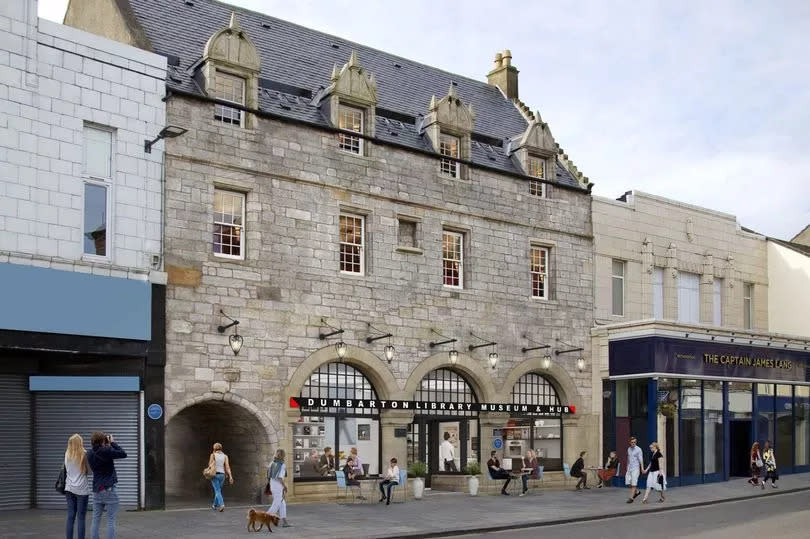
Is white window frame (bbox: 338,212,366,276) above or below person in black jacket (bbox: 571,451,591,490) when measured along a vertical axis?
above

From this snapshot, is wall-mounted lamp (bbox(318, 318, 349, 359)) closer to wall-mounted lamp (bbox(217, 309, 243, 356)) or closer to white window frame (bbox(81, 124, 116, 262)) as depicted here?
wall-mounted lamp (bbox(217, 309, 243, 356))

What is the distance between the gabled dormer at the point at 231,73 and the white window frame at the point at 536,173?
31.7ft

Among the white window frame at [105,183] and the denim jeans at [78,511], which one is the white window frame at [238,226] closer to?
the white window frame at [105,183]

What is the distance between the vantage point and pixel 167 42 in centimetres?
2527

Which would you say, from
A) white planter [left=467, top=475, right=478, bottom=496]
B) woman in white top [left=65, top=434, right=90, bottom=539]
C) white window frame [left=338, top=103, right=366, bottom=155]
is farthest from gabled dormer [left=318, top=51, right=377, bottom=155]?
woman in white top [left=65, top=434, right=90, bottom=539]

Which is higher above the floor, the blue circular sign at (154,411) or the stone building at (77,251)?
the stone building at (77,251)

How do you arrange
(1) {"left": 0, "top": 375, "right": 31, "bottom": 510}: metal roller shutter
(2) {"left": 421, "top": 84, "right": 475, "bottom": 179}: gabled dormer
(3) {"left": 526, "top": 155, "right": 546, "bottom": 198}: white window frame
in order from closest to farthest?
(1) {"left": 0, "top": 375, "right": 31, "bottom": 510}: metal roller shutter
(2) {"left": 421, "top": 84, "right": 475, "bottom": 179}: gabled dormer
(3) {"left": 526, "top": 155, "right": 546, "bottom": 198}: white window frame

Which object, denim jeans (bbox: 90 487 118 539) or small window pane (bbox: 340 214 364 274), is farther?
small window pane (bbox: 340 214 364 274)

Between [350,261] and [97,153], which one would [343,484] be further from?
[97,153]

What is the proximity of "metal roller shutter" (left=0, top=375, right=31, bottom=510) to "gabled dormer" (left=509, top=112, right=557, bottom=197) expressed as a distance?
623 inches

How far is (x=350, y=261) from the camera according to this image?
26109 mm

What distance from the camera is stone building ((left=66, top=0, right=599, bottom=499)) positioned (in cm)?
2339

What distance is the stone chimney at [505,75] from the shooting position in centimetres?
3559

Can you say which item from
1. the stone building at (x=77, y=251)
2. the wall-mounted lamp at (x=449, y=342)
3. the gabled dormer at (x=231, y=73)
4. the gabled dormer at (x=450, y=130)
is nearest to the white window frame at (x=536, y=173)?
the gabled dormer at (x=450, y=130)
